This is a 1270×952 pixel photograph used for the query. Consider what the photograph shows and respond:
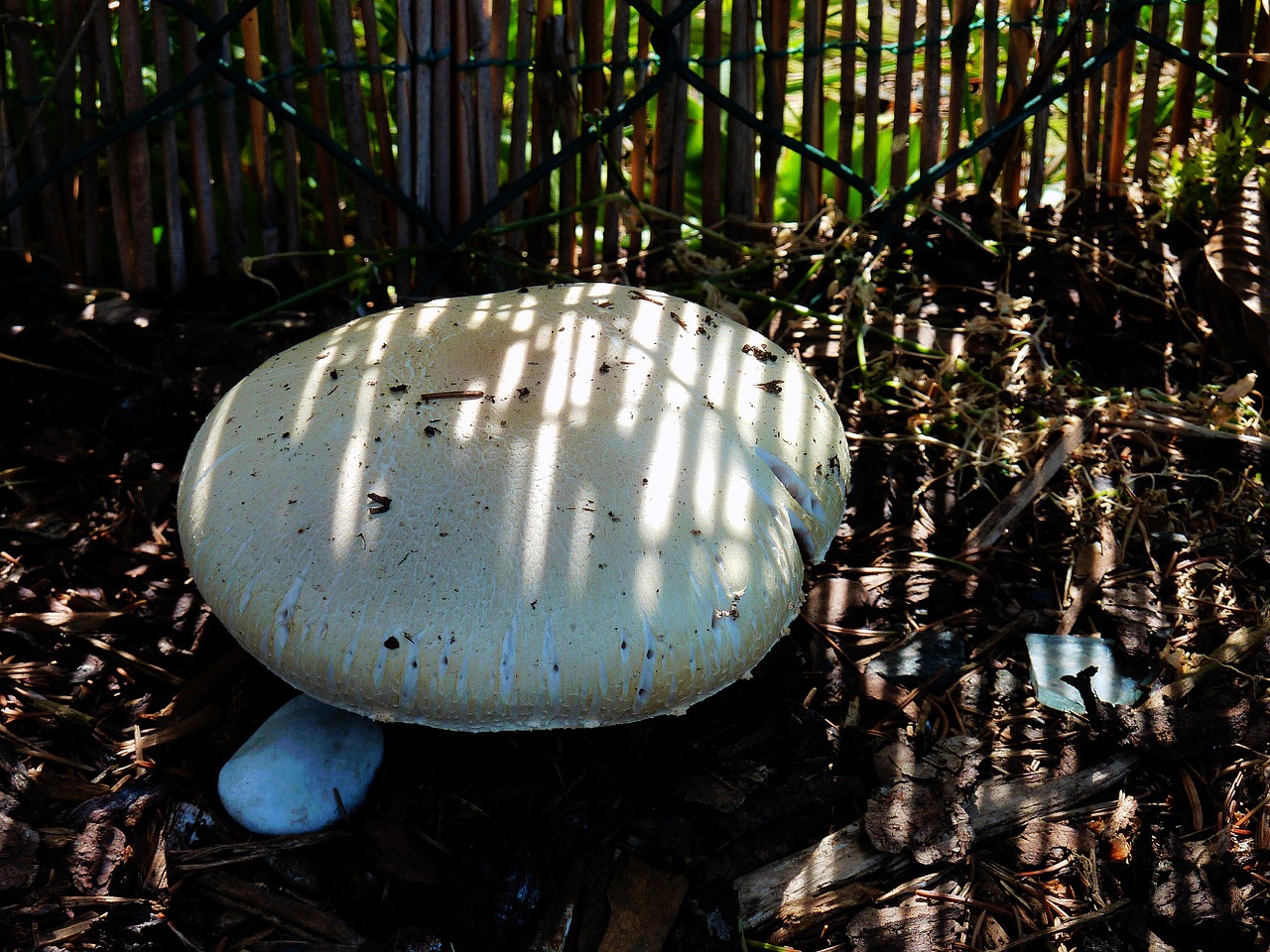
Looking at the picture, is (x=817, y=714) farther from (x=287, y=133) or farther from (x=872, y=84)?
(x=287, y=133)

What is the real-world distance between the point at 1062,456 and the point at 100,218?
3192 mm

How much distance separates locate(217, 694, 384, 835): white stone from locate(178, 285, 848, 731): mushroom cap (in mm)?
286

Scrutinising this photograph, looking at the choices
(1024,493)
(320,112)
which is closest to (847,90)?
(1024,493)

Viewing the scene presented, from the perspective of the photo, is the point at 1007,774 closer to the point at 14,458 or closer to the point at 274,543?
the point at 274,543

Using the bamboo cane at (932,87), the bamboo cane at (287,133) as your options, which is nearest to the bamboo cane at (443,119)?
the bamboo cane at (287,133)

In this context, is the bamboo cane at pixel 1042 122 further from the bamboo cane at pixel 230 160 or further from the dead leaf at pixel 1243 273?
the bamboo cane at pixel 230 160

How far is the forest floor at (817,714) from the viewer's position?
2074 millimetres

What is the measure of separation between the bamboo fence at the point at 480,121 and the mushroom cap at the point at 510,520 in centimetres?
122

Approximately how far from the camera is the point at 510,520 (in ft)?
6.19

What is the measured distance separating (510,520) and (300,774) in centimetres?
76

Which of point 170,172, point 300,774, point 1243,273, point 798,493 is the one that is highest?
point 170,172

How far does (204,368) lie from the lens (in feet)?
9.89

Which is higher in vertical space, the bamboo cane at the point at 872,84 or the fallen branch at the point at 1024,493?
the bamboo cane at the point at 872,84

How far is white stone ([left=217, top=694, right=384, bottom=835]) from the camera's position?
6.99 ft
